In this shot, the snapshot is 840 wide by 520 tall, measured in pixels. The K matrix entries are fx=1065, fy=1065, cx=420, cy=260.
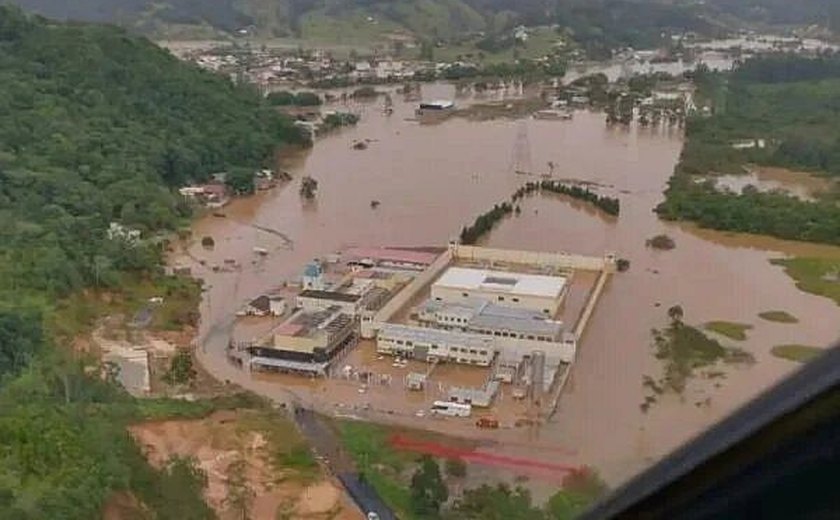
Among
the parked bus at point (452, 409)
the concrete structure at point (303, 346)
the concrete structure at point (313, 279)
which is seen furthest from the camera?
the concrete structure at point (313, 279)

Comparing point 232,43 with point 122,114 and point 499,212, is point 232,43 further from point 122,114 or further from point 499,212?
point 499,212

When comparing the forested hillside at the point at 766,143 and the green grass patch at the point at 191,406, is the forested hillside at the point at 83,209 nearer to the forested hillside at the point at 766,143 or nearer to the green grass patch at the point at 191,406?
the green grass patch at the point at 191,406

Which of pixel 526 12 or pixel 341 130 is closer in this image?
pixel 341 130

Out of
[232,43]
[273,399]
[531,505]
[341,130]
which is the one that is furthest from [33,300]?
[232,43]

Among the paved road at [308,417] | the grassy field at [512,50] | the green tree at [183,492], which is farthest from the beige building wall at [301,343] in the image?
the grassy field at [512,50]

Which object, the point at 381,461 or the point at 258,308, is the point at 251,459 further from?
the point at 258,308

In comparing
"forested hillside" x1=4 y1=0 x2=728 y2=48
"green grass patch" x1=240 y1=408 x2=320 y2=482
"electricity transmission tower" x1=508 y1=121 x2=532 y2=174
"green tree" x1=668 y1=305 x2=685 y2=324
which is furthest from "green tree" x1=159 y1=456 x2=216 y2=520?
"forested hillside" x1=4 y1=0 x2=728 y2=48

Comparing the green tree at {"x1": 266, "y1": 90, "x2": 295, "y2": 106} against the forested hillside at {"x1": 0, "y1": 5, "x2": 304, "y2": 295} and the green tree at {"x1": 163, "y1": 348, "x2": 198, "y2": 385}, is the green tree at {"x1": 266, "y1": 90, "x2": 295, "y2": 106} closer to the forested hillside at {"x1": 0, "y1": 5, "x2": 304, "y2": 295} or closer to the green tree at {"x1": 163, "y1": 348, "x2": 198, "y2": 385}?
the forested hillside at {"x1": 0, "y1": 5, "x2": 304, "y2": 295}
